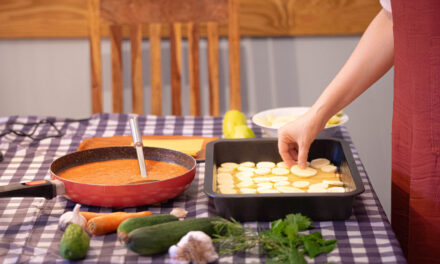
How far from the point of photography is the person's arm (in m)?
1.31

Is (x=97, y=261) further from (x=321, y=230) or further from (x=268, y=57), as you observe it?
(x=268, y=57)

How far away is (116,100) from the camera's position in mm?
2191

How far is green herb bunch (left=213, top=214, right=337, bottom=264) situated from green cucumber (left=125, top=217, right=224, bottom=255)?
0.03 meters

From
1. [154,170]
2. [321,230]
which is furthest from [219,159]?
[321,230]

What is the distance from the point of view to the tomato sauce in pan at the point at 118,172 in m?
1.18

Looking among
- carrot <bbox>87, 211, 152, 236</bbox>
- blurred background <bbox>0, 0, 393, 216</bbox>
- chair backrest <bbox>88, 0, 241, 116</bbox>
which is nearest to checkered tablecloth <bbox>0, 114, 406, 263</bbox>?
carrot <bbox>87, 211, 152, 236</bbox>

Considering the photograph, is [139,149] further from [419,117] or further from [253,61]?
[253,61]

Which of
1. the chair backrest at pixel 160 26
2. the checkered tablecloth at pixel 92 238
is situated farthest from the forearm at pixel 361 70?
the chair backrest at pixel 160 26

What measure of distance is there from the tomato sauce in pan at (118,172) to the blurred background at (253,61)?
1.42 metres

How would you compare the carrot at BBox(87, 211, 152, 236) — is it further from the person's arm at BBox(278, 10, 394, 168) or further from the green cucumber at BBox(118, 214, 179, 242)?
the person's arm at BBox(278, 10, 394, 168)

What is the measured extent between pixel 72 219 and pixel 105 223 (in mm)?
58

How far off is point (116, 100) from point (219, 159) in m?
0.96

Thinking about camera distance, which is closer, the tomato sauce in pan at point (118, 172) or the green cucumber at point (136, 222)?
the green cucumber at point (136, 222)

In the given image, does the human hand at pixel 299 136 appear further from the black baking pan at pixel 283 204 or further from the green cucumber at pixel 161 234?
the green cucumber at pixel 161 234
